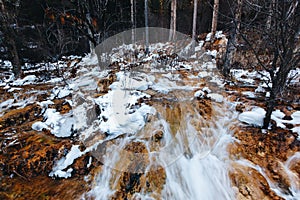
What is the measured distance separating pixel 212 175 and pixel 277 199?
95 cm

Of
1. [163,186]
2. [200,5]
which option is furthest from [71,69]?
[200,5]

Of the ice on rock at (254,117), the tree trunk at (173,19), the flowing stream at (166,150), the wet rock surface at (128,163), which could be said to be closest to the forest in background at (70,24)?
the tree trunk at (173,19)

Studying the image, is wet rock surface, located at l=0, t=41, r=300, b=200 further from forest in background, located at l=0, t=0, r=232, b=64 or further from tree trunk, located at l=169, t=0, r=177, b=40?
tree trunk, located at l=169, t=0, r=177, b=40

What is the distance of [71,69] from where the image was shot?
9.14 meters

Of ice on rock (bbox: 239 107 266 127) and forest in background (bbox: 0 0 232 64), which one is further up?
forest in background (bbox: 0 0 232 64)

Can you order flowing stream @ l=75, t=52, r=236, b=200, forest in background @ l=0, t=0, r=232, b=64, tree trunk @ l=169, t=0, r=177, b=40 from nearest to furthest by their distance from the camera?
flowing stream @ l=75, t=52, r=236, b=200, forest in background @ l=0, t=0, r=232, b=64, tree trunk @ l=169, t=0, r=177, b=40

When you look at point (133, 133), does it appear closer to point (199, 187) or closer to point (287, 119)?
point (199, 187)

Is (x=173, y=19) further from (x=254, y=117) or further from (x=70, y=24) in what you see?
(x=254, y=117)

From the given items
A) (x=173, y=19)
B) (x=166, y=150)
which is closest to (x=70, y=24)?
(x=173, y=19)

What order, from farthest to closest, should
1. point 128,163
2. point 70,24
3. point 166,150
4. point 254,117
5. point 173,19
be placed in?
point 173,19
point 70,24
point 254,117
point 166,150
point 128,163

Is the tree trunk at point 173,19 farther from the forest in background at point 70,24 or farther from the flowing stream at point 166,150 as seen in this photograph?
the flowing stream at point 166,150

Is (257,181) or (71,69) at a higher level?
(71,69)

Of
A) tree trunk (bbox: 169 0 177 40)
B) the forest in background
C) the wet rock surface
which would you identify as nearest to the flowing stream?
the wet rock surface

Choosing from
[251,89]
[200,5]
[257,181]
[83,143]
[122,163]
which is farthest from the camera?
[200,5]
